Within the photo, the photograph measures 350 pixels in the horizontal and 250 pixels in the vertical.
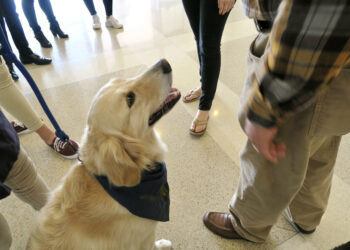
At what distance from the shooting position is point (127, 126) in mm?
986

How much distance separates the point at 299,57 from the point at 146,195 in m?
0.76

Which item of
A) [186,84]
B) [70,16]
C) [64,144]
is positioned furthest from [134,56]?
[70,16]

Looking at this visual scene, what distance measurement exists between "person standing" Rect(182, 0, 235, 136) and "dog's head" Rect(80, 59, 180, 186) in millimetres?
485

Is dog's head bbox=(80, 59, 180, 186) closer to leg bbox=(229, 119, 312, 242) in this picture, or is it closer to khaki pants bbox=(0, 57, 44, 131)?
leg bbox=(229, 119, 312, 242)

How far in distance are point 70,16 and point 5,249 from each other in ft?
12.9

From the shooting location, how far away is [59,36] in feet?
11.1

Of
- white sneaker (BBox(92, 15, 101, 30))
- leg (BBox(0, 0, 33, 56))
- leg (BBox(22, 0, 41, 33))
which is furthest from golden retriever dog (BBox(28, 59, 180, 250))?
white sneaker (BBox(92, 15, 101, 30))

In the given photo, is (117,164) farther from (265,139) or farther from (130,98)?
(265,139)

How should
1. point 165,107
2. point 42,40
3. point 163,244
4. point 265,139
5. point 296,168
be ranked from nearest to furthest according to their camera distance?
point 265,139
point 296,168
point 165,107
point 163,244
point 42,40

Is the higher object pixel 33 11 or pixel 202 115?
pixel 33 11

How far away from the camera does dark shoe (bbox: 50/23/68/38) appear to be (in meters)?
3.29

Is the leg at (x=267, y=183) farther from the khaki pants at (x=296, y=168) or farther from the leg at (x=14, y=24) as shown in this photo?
the leg at (x=14, y=24)

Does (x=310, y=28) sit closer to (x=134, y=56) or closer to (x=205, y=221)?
(x=205, y=221)

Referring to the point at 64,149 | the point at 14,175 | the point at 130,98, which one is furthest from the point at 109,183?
the point at 64,149
